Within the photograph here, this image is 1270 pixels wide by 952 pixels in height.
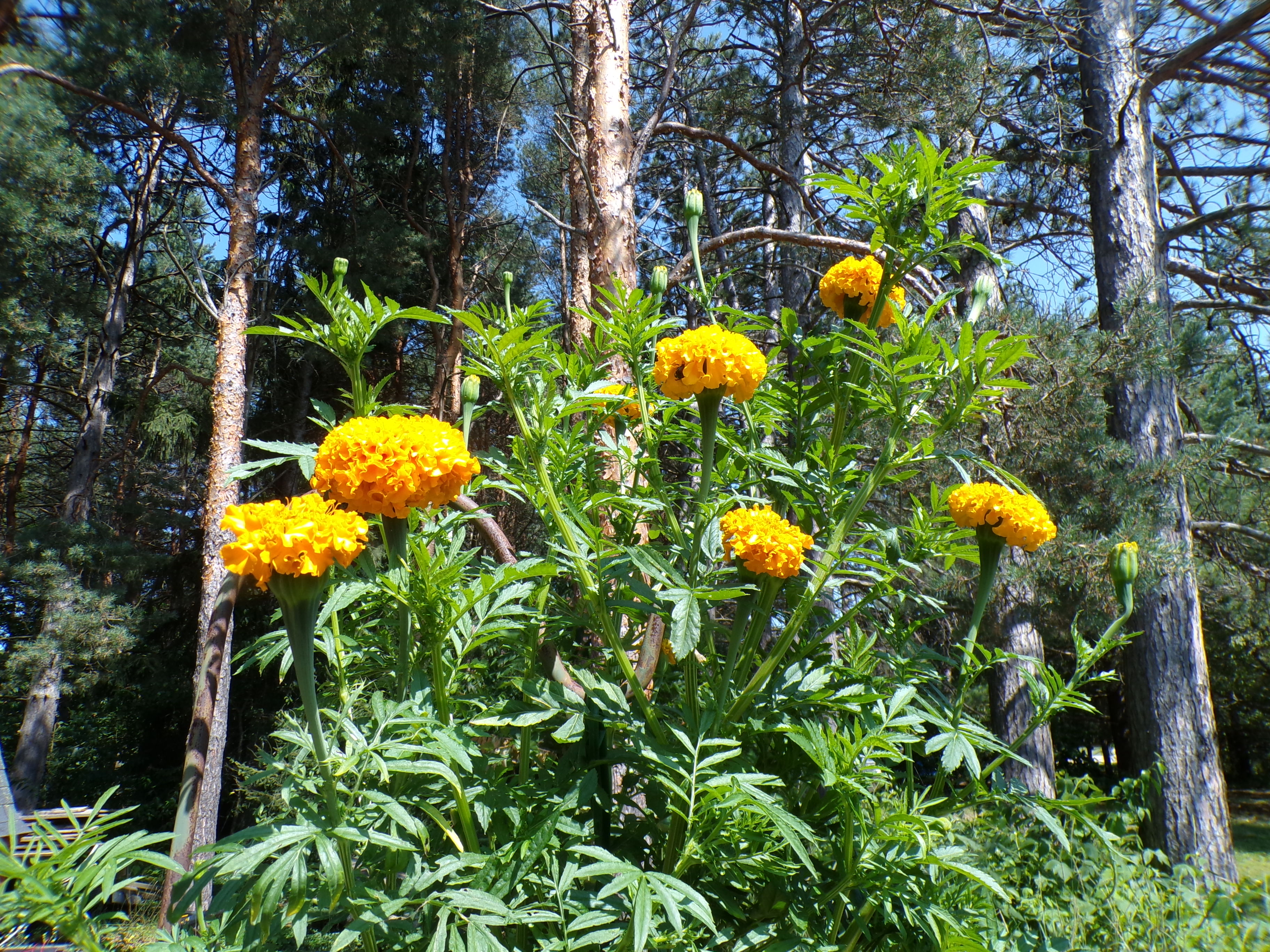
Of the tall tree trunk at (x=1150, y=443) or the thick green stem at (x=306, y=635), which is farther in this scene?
the tall tree trunk at (x=1150, y=443)

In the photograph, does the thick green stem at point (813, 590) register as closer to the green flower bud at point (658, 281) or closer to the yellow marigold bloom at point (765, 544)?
the yellow marigold bloom at point (765, 544)

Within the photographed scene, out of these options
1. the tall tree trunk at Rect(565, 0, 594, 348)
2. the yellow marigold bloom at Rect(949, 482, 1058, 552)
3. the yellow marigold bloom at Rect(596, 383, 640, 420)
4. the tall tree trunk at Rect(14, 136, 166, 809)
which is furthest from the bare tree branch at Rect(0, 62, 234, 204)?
the yellow marigold bloom at Rect(949, 482, 1058, 552)

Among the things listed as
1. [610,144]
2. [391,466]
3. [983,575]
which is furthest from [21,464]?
[983,575]

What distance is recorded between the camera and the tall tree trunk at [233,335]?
650 cm

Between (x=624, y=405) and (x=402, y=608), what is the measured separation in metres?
0.69

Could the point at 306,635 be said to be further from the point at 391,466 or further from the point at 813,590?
the point at 813,590

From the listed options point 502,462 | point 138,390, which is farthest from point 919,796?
point 138,390

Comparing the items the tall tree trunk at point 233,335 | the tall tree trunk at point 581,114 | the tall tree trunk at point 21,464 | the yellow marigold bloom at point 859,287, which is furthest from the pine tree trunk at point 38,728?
the yellow marigold bloom at point 859,287

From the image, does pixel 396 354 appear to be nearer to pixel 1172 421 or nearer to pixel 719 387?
pixel 1172 421

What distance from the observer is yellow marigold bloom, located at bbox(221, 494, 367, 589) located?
86 cm

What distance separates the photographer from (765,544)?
3.79 feet

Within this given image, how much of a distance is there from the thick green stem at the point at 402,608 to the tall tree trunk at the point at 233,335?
543cm

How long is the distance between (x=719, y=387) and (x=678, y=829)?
2.40 ft

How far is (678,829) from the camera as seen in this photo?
3.86 feet
